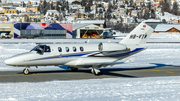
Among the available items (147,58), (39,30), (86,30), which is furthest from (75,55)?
(86,30)

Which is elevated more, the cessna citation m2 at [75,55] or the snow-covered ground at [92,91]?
the cessna citation m2 at [75,55]

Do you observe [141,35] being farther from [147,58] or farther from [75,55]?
[147,58]

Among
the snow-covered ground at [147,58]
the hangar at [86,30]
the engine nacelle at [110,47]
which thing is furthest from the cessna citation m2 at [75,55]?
the hangar at [86,30]

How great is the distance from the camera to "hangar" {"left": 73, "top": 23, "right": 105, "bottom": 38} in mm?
85394

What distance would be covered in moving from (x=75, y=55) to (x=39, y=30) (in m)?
61.6

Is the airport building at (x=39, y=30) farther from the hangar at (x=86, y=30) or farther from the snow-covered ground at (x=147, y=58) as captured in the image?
the snow-covered ground at (x=147, y=58)

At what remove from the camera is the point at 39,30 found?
7919cm

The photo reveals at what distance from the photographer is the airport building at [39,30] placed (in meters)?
77.2

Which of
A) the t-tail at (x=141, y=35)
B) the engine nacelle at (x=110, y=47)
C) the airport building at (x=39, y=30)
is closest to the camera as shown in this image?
the engine nacelle at (x=110, y=47)

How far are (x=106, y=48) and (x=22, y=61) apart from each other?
6.30 m

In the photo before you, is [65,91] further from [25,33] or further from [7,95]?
[25,33]

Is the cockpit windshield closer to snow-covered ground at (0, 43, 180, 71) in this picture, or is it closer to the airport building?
snow-covered ground at (0, 43, 180, 71)

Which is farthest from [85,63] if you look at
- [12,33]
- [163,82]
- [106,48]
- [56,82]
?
[12,33]

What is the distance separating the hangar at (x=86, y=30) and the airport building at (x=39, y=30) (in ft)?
12.6
